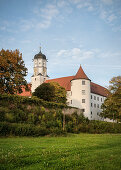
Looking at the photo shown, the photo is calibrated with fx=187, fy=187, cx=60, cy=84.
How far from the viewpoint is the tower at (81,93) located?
47.5 meters

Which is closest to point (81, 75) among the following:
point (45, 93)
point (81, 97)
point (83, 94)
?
point (83, 94)

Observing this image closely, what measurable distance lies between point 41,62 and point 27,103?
147ft

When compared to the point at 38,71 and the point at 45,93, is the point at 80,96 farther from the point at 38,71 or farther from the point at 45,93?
the point at 38,71

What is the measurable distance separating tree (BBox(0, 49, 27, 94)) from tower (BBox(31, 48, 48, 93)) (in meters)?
34.3

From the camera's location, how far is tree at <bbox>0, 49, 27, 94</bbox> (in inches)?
1142

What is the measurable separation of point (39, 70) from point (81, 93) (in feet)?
80.8

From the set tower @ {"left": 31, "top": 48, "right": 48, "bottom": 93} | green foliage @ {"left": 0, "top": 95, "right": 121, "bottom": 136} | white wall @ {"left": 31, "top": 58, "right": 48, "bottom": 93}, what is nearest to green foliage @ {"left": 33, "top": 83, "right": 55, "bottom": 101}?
green foliage @ {"left": 0, "top": 95, "right": 121, "bottom": 136}

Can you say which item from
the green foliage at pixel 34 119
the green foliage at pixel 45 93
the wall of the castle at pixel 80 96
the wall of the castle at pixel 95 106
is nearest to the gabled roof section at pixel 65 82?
the wall of the castle at pixel 80 96

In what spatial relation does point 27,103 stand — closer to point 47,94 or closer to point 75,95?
point 47,94

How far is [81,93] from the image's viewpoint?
48062 mm

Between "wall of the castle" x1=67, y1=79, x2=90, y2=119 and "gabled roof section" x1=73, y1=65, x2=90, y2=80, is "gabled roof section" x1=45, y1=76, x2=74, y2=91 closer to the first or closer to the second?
"wall of the castle" x1=67, y1=79, x2=90, y2=119

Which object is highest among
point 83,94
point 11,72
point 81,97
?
point 11,72

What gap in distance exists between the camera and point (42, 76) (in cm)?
6669

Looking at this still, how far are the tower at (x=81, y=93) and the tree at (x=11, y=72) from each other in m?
19.8
